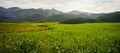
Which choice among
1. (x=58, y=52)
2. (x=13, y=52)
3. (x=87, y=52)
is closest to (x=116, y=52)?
(x=87, y=52)

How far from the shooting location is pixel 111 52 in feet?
37.3

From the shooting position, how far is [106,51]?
37.5 ft

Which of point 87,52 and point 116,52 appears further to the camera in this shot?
point 116,52

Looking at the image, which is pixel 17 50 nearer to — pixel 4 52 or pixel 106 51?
pixel 4 52

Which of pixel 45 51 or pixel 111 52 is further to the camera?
pixel 111 52

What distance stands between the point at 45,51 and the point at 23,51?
2.08 metres

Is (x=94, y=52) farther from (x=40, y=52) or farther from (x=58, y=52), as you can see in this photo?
(x=40, y=52)

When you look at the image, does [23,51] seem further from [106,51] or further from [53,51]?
[106,51]

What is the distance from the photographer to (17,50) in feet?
36.0

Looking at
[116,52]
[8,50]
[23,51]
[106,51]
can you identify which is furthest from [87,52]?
[8,50]

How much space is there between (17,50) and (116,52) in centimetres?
883

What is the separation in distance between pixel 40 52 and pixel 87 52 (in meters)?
3.95

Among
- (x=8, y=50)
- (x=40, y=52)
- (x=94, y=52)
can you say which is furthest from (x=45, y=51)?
→ (x=94, y=52)

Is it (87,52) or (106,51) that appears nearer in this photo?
(87,52)
